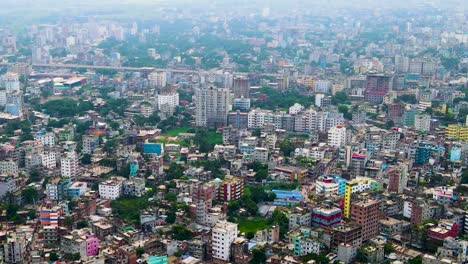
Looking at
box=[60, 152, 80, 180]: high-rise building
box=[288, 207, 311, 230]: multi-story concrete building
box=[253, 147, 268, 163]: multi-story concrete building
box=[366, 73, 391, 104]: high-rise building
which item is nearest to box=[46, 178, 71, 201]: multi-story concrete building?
box=[60, 152, 80, 180]: high-rise building

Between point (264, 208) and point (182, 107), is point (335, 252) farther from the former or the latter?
point (182, 107)

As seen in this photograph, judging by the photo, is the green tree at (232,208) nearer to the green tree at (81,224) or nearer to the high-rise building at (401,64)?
the green tree at (81,224)

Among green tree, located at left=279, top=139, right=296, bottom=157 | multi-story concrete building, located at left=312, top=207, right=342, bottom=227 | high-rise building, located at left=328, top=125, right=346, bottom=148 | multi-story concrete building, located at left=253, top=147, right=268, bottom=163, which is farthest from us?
high-rise building, located at left=328, top=125, right=346, bottom=148

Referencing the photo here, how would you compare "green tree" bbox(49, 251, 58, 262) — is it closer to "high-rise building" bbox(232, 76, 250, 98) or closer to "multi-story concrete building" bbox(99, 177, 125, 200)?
"multi-story concrete building" bbox(99, 177, 125, 200)

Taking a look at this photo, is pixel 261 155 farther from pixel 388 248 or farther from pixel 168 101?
pixel 168 101

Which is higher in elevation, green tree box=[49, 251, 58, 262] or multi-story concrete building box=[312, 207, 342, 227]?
multi-story concrete building box=[312, 207, 342, 227]

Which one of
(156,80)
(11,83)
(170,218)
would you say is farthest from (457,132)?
(11,83)
